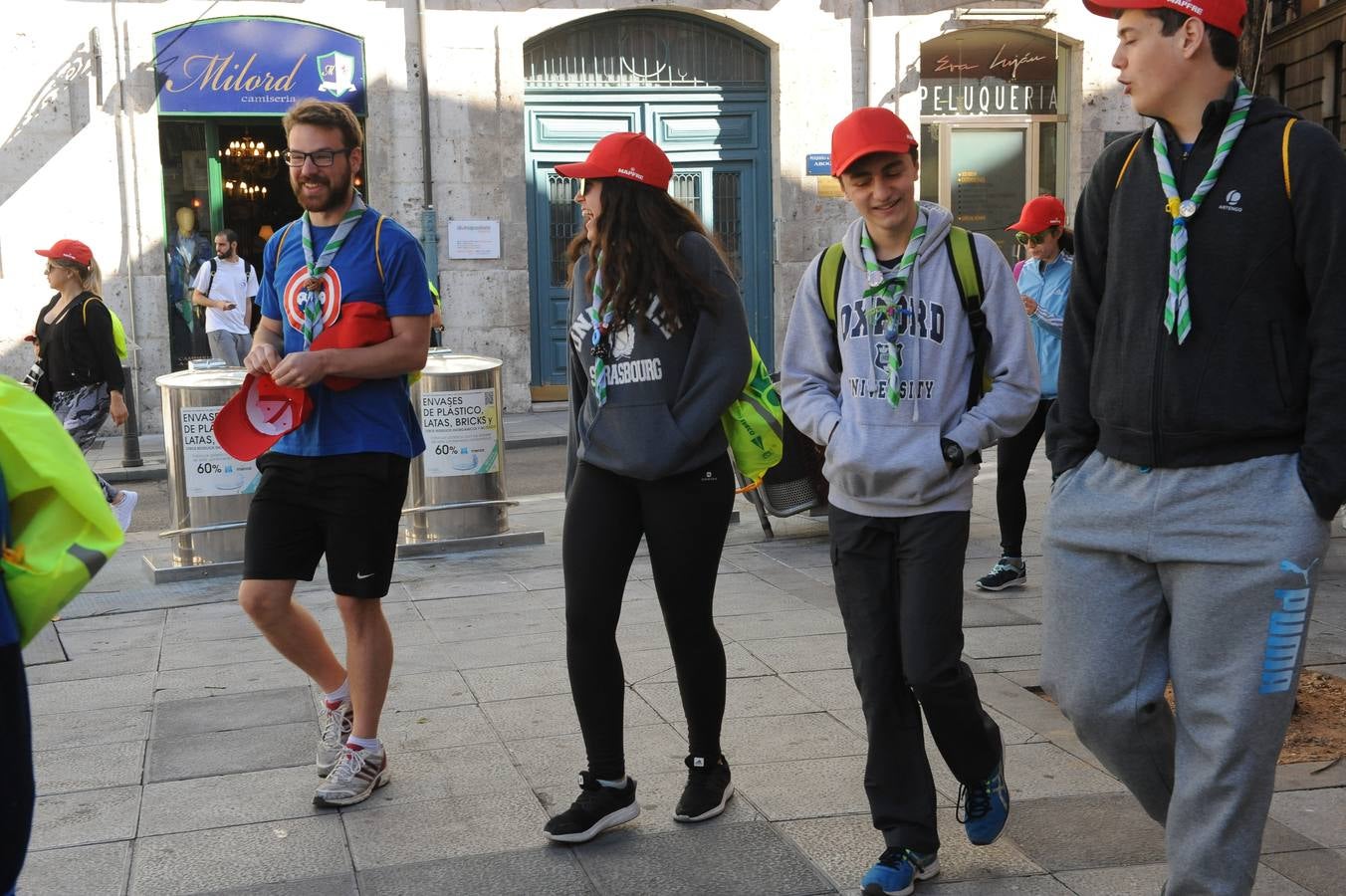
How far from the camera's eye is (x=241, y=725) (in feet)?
16.6

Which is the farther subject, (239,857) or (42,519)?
(239,857)

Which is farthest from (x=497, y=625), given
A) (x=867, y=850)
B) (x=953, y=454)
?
(x=953, y=454)

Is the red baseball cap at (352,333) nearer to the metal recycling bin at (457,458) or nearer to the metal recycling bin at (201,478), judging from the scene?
the metal recycling bin at (201,478)

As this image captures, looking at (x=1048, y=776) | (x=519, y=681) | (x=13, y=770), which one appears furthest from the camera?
(x=519, y=681)

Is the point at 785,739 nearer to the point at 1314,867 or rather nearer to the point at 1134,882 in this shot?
the point at 1134,882

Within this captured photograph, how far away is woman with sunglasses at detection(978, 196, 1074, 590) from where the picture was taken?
23.2ft

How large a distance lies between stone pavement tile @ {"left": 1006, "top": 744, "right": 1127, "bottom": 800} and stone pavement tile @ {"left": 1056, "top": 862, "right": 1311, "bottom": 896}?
56 centimetres

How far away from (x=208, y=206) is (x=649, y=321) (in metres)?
13.2

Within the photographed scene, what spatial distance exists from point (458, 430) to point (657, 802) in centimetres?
489

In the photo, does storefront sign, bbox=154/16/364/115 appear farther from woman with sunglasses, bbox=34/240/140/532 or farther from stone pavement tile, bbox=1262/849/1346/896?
stone pavement tile, bbox=1262/849/1346/896

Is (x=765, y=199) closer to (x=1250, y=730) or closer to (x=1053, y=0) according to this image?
(x=1053, y=0)

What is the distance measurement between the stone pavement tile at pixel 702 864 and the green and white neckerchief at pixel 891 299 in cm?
118

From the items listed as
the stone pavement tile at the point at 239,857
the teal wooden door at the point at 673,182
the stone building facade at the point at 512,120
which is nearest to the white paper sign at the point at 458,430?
the stone pavement tile at the point at 239,857

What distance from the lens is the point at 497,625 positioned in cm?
655
